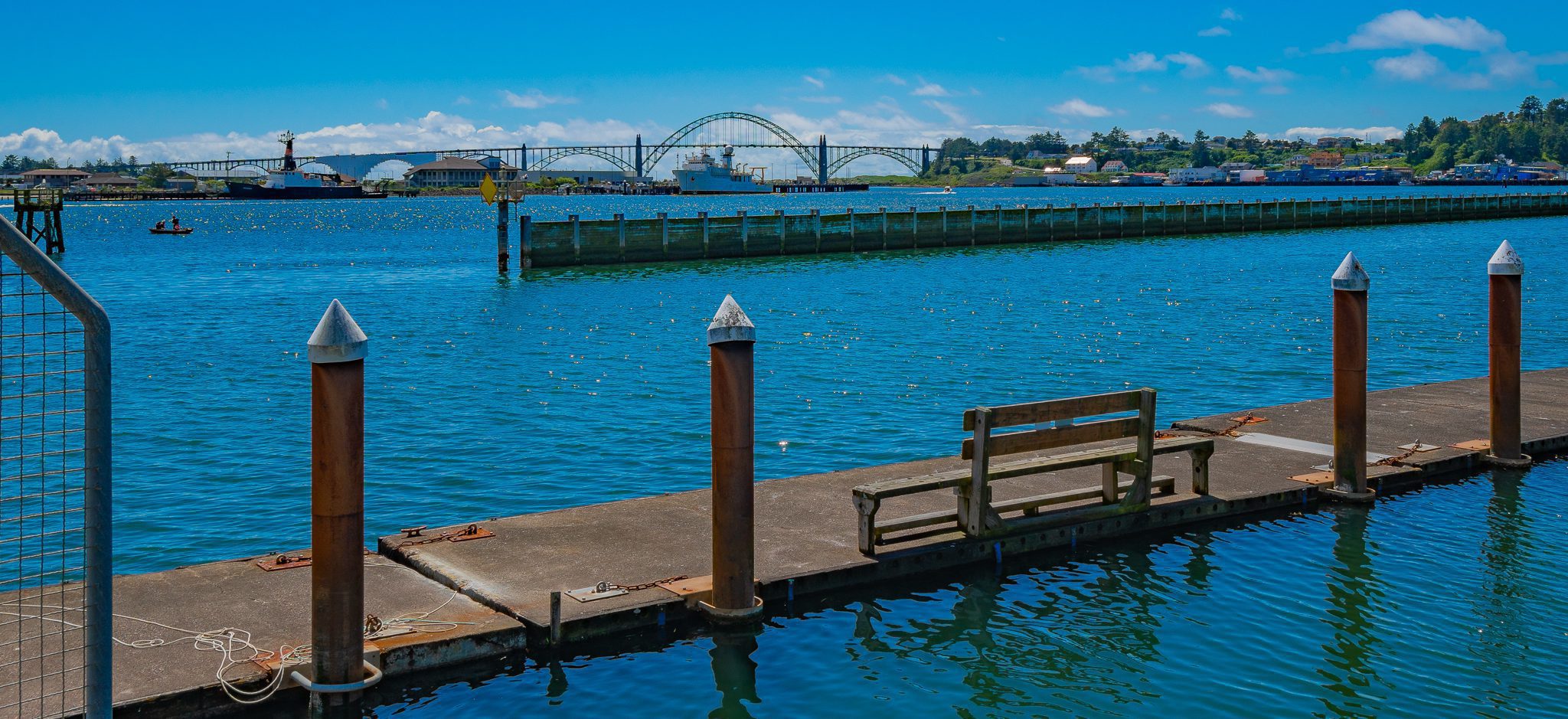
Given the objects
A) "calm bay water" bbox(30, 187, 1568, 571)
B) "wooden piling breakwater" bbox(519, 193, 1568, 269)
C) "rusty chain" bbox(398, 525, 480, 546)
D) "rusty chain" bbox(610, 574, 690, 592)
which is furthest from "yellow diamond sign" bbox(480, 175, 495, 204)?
"rusty chain" bbox(610, 574, 690, 592)

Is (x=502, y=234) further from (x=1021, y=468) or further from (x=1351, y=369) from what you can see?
(x=1021, y=468)

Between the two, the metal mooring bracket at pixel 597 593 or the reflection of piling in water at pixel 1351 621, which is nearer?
the reflection of piling in water at pixel 1351 621

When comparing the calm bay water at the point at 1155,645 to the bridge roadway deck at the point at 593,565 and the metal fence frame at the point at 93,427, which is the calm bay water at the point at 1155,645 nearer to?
the bridge roadway deck at the point at 593,565

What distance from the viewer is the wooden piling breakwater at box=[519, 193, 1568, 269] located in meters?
56.6

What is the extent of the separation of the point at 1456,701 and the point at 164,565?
37.9 feet

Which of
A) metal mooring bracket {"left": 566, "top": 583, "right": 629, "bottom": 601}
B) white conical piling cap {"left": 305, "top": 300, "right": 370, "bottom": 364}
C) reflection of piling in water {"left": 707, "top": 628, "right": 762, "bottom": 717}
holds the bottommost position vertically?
reflection of piling in water {"left": 707, "top": 628, "right": 762, "bottom": 717}

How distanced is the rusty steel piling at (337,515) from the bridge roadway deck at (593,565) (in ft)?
1.23

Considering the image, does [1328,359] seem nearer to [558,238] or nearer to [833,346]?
[833,346]

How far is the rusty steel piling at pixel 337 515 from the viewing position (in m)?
8.16

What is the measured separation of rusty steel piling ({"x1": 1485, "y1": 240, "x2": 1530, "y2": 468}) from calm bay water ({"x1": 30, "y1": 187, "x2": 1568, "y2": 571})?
6.84m

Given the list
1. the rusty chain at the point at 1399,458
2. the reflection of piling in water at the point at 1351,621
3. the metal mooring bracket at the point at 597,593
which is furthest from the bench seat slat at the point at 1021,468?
the rusty chain at the point at 1399,458

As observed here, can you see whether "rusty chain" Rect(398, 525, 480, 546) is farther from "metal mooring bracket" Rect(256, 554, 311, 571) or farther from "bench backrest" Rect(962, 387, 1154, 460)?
"bench backrest" Rect(962, 387, 1154, 460)

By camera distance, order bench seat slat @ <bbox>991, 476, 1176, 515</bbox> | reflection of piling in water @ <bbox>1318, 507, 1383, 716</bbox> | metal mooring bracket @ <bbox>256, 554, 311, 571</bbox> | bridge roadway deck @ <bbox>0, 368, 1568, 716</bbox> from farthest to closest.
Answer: bench seat slat @ <bbox>991, 476, 1176, 515</bbox> < metal mooring bracket @ <bbox>256, 554, 311, 571</bbox> < reflection of piling in water @ <bbox>1318, 507, 1383, 716</bbox> < bridge roadway deck @ <bbox>0, 368, 1568, 716</bbox>

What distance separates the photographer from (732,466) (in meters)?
9.91
